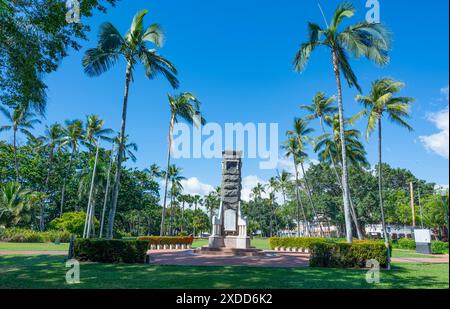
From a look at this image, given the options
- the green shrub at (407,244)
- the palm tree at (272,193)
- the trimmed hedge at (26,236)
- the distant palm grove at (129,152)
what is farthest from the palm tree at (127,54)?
the palm tree at (272,193)

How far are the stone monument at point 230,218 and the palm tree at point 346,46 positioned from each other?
315 inches

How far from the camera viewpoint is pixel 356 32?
50.8 feet

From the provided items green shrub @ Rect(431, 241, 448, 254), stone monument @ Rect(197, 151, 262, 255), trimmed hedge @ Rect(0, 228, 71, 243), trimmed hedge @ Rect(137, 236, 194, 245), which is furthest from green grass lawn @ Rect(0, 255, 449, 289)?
trimmed hedge @ Rect(0, 228, 71, 243)

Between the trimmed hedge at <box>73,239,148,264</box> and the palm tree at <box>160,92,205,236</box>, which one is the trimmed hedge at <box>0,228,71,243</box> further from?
the trimmed hedge at <box>73,239,148,264</box>

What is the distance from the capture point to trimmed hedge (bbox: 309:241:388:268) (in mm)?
13188

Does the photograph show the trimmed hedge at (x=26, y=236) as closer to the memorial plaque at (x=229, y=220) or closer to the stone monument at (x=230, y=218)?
the stone monument at (x=230, y=218)

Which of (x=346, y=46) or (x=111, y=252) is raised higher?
(x=346, y=46)

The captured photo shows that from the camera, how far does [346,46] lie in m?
16.0

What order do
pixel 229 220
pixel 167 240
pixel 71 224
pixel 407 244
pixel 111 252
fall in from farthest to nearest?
pixel 71 224 → pixel 407 244 → pixel 167 240 → pixel 229 220 → pixel 111 252

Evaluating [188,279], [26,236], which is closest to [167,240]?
[26,236]

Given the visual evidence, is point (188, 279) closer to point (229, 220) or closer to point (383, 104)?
point (229, 220)

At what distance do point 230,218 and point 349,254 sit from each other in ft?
33.1
